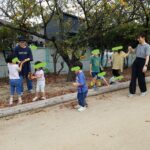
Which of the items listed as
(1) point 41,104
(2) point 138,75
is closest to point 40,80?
(1) point 41,104

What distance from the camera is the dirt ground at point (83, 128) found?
18.4 ft

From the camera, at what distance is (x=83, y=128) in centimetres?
650

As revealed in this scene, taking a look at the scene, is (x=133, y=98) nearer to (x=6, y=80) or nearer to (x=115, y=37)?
(x=6, y=80)

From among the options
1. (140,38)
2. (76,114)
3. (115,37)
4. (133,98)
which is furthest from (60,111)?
(115,37)

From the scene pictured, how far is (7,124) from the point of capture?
23.0 ft

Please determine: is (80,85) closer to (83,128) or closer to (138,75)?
(83,128)

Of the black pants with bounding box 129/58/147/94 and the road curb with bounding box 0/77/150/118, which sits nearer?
the road curb with bounding box 0/77/150/118

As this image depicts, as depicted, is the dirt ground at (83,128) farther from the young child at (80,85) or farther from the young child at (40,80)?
the young child at (40,80)

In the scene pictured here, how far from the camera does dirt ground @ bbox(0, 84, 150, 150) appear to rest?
560 cm

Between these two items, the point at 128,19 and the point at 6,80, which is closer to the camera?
the point at 128,19

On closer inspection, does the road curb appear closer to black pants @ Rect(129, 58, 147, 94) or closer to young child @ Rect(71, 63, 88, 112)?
young child @ Rect(71, 63, 88, 112)

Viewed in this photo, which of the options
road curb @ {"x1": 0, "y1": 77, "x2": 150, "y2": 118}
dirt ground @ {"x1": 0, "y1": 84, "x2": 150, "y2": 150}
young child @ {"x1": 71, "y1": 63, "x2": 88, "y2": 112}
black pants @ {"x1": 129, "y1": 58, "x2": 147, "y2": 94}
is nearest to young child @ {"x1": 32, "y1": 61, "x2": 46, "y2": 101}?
road curb @ {"x1": 0, "y1": 77, "x2": 150, "y2": 118}

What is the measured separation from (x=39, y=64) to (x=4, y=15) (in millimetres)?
3649

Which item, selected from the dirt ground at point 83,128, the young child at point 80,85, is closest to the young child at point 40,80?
the dirt ground at point 83,128
